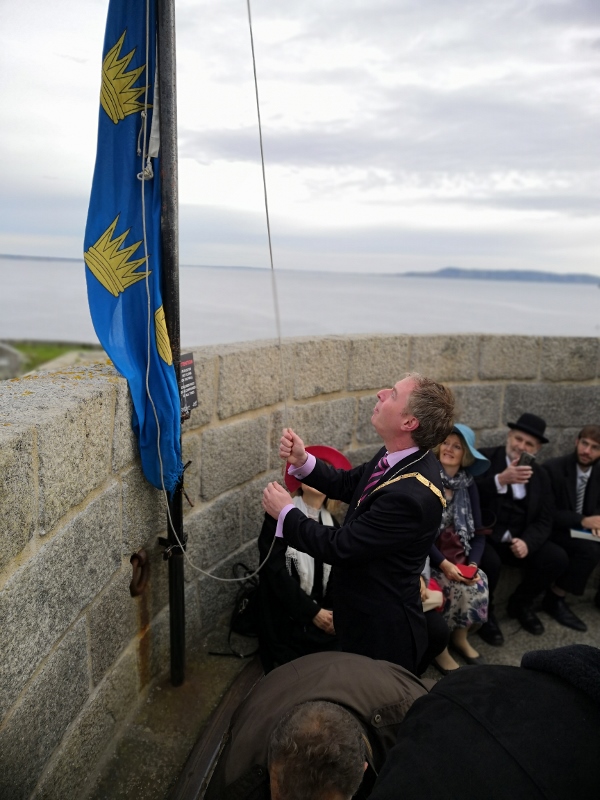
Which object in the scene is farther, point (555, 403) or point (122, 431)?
point (555, 403)

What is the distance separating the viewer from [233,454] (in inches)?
140

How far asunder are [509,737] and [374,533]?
1209mm

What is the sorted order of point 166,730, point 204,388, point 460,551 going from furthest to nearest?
1. point 460,551
2. point 204,388
3. point 166,730

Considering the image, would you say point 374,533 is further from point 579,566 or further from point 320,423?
point 579,566

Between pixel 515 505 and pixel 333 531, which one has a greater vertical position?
pixel 333 531

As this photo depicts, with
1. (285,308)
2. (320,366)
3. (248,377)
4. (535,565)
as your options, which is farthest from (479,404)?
(285,308)

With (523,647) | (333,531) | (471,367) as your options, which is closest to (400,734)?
(333,531)

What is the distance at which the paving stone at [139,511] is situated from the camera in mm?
2688

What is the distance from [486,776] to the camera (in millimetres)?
1188

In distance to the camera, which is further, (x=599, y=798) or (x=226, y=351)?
(x=226, y=351)

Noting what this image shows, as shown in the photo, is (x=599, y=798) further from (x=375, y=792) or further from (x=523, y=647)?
(x=523, y=647)

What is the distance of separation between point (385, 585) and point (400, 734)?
4.17 feet

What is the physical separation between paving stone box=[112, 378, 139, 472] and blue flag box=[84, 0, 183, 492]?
0.03m

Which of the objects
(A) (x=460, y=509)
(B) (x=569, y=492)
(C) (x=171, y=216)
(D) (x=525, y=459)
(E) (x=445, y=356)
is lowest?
(B) (x=569, y=492)
